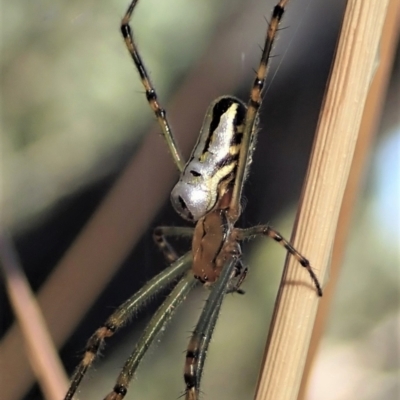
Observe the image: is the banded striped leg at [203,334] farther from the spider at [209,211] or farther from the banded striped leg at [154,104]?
the banded striped leg at [154,104]

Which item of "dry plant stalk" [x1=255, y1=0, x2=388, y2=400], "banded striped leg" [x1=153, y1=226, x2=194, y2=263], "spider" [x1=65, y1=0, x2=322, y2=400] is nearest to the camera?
"dry plant stalk" [x1=255, y1=0, x2=388, y2=400]

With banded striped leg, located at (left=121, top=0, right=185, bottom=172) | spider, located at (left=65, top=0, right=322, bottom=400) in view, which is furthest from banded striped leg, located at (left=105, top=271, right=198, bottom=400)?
banded striped leg, located at (left=121, top=0, right=185, bottom=172)

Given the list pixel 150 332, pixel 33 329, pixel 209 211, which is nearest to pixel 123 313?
pixel 150 332

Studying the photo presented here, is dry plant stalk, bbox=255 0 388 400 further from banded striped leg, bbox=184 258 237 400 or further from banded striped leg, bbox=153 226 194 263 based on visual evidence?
banded striped leg, bbox=153 226 194 263

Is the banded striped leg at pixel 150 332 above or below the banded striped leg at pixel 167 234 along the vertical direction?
below

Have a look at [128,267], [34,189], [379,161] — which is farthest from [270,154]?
[34,189]

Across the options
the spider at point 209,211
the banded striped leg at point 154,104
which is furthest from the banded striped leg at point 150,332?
the banded striped leg at point 154,104

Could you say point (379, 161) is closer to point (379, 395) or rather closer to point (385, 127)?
point (385, 127)

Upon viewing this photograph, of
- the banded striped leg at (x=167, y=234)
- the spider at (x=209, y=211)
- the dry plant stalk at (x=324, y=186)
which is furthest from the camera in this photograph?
the banded striped leg at (x=167, y=234)
